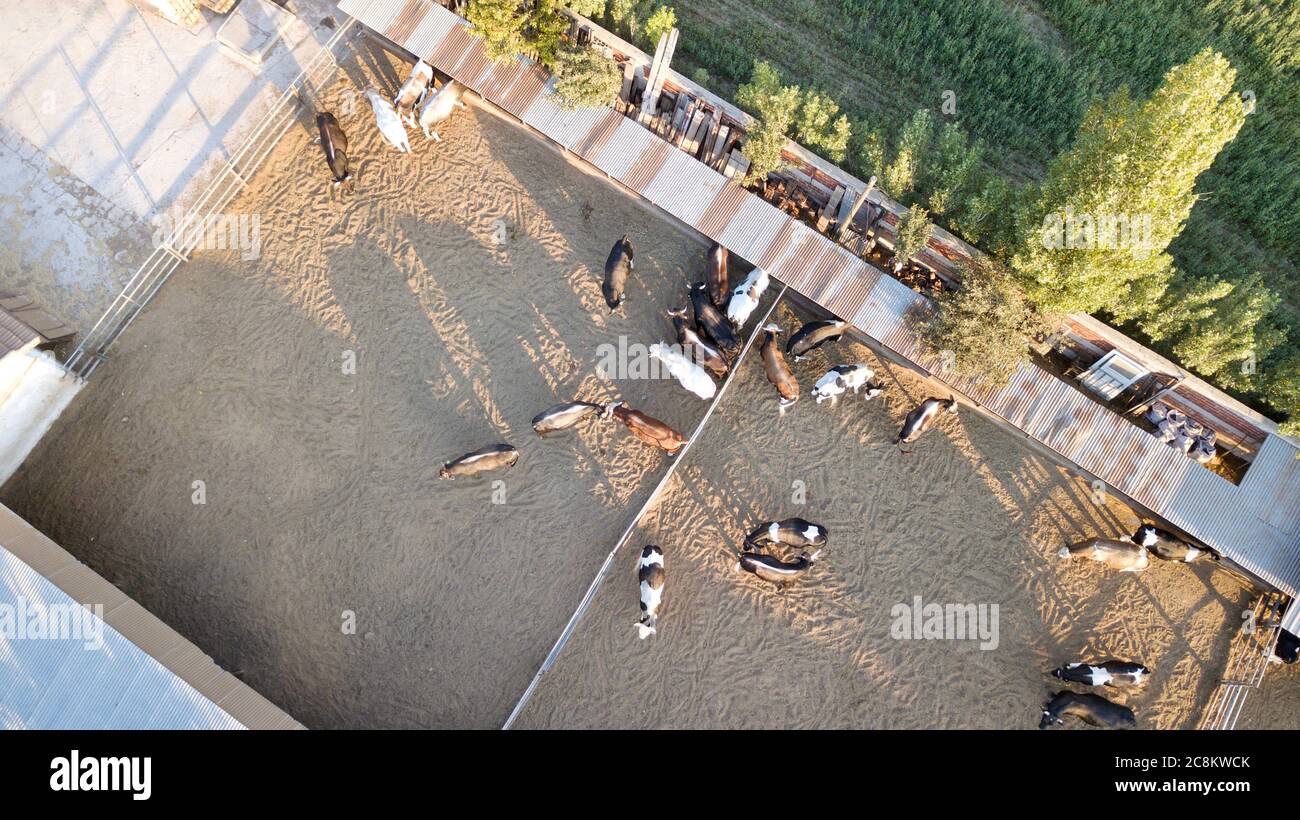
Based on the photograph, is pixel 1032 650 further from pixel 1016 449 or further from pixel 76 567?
pixel 76 567

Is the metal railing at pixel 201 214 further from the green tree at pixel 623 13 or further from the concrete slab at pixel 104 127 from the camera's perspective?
the green tree at pixel 623 13

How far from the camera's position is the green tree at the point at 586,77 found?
15.6m

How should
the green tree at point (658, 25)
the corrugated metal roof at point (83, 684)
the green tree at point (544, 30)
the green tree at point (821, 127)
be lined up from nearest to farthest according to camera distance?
1. the corrugated metal roof at point (83, 684)
2. the green tree at point (821, 127)
3. the green tree at point (544, 30)
4. the green tree at point (658, 25)

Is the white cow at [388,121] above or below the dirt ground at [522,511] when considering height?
above

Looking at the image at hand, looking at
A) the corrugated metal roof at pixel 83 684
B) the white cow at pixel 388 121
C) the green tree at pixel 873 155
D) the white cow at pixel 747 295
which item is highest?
the green tree at pixel 873 155

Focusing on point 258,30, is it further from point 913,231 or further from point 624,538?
point 913,231

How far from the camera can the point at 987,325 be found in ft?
46.7

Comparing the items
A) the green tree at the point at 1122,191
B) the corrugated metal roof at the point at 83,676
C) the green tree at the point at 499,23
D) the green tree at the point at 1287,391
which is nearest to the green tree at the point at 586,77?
the green tree at the point at 499,23

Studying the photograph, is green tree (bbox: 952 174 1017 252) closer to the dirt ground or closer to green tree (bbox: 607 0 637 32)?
the dirt ground

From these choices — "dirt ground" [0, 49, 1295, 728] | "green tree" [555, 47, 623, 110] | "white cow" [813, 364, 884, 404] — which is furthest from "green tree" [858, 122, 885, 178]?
"green tree" [555, 47, 623, 110]

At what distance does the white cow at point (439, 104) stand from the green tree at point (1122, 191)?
41.3 ft

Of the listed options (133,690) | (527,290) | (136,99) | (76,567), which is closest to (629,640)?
(527,290)

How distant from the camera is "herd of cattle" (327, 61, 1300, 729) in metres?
14.6

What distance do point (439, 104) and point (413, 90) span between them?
0.69m
